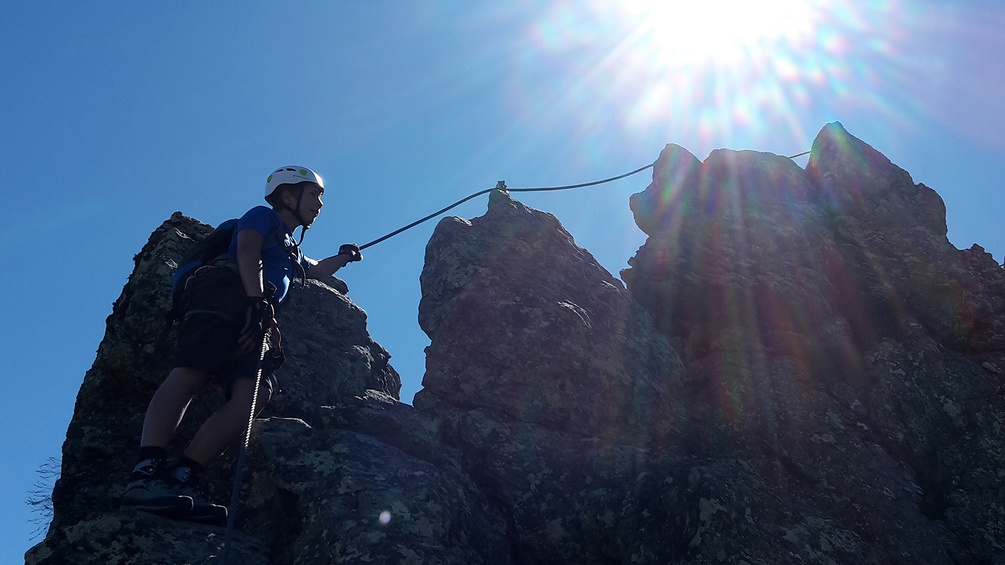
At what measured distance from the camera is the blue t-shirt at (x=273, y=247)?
22.6 feet

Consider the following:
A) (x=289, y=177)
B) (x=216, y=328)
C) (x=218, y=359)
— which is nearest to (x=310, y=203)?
(x=289, y=177)

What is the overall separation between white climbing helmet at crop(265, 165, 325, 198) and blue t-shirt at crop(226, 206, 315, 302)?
54 cm

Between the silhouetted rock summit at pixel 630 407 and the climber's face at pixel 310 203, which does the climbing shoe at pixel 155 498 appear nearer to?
the silhouetted rock summit at pixel 630 407

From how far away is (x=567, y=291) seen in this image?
988 centimetres

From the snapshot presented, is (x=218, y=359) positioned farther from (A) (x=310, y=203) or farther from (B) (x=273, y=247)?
(A) (x=310, y=203)

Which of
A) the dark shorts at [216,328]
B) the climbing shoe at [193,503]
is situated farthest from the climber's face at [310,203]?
the climbing shoe at [193,503]

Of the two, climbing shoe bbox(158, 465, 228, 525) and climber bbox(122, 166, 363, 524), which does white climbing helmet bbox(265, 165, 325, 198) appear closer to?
climber bbox(122, 166, 363, 524)

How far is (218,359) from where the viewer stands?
6.28 metres

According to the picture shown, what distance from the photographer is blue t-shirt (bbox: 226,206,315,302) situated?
22.6ft

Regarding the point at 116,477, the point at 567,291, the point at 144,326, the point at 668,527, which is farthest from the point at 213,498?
the point at 567,291

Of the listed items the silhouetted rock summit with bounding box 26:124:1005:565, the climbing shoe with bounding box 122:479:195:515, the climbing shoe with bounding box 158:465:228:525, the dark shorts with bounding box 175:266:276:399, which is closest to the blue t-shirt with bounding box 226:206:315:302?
the dark shorts with bounding box 175:266:276:399

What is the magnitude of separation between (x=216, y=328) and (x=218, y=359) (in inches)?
11.9

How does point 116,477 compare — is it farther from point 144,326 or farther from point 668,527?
point 668,527

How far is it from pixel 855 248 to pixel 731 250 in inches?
80.6
